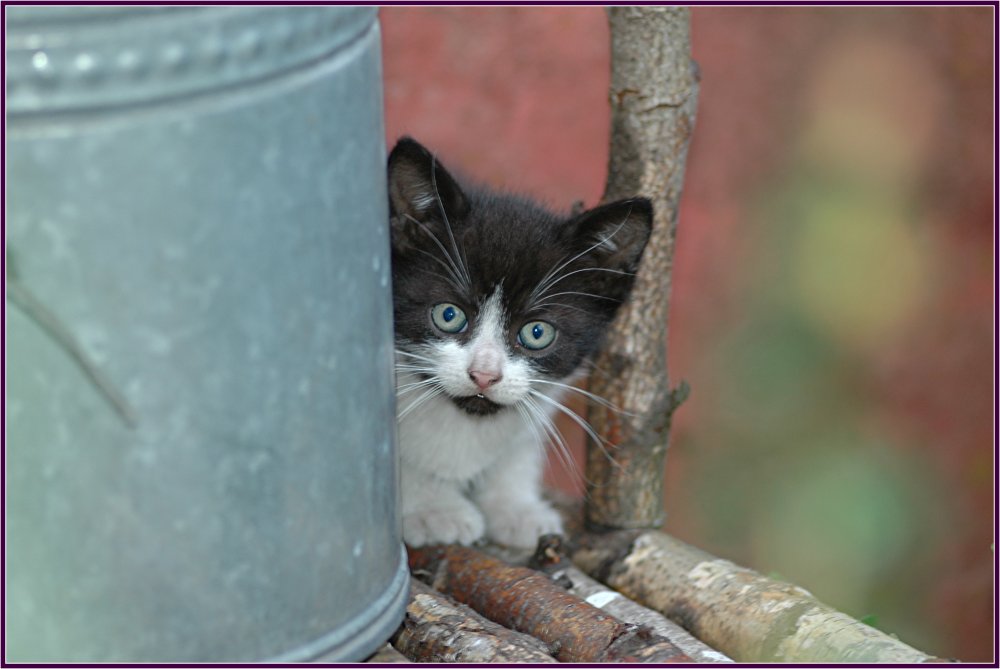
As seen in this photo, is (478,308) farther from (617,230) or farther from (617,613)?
(617,613)

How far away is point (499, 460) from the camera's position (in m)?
2.44

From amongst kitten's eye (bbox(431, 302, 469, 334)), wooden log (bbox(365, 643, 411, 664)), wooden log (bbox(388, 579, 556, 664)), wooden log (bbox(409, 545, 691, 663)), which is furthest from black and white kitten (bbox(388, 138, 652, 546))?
wooden log (bbox(365, 643, 411, 664))

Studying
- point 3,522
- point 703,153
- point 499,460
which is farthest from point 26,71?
point 703,153

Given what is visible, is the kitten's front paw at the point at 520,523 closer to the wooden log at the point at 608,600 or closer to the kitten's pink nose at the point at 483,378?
the wooden log at the point at 608,600

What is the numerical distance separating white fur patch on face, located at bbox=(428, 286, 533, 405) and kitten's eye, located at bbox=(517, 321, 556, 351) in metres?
0.04

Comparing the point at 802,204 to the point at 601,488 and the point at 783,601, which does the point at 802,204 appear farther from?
the point at 783,601

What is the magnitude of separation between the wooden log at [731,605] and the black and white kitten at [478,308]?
26 centimetres

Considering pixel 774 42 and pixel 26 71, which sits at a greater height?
pixel 26 71

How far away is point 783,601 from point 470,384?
59cm

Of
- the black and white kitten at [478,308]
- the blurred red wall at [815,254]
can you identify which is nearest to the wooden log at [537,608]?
the black and white kitten at [478,308]

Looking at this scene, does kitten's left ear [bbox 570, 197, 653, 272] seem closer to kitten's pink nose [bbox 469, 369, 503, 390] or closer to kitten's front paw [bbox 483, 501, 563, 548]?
kitten's pink nose [bbox 469, 369, 503, 390]

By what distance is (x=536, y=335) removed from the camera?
2.14 metres

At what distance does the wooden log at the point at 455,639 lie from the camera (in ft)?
5.11

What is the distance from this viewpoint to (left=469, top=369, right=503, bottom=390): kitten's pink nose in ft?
6.65
